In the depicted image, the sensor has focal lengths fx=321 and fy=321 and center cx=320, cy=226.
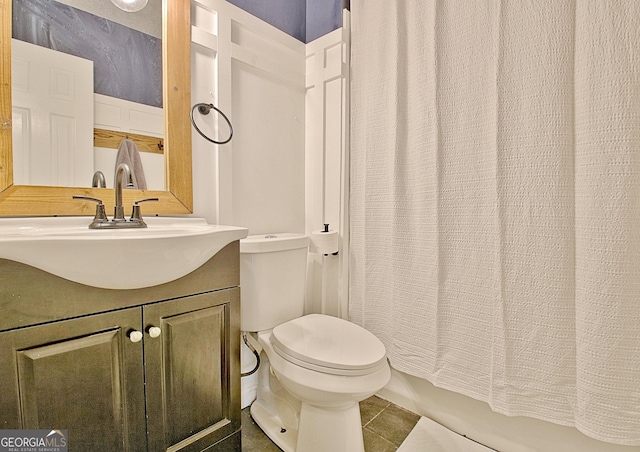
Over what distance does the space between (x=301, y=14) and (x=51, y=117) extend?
135cm

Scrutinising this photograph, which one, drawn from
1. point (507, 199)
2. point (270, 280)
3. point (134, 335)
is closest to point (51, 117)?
point (134, 335)

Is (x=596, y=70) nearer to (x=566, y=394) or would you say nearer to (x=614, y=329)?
(x=614, y=329)

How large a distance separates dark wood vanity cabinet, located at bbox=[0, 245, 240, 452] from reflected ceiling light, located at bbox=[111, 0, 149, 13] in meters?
1.00

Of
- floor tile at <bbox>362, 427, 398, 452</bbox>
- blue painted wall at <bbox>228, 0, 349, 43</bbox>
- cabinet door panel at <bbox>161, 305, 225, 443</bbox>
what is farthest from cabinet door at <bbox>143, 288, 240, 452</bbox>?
blue painted wall at <bbox>228, 0, 349, 43</bbox>

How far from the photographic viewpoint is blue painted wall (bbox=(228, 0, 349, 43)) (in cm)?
160

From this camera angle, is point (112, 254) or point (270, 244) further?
point (270, 244)

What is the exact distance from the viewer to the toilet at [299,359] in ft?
3.36

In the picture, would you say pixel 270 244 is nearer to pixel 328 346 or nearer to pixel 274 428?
pixel 328 346

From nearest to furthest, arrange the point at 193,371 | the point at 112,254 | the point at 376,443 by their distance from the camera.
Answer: the point at 112,254, the point at 193,371, the point at 376,443

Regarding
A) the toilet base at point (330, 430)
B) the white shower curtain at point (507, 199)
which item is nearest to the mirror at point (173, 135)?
the white shower curtain at point (507, 199)

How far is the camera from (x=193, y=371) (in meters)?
0.97

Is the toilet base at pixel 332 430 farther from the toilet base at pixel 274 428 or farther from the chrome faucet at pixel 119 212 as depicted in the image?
the chrome faucet at pixel 119 212

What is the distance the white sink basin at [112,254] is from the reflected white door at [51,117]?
20 centimetres

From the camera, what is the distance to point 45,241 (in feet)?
2.17
